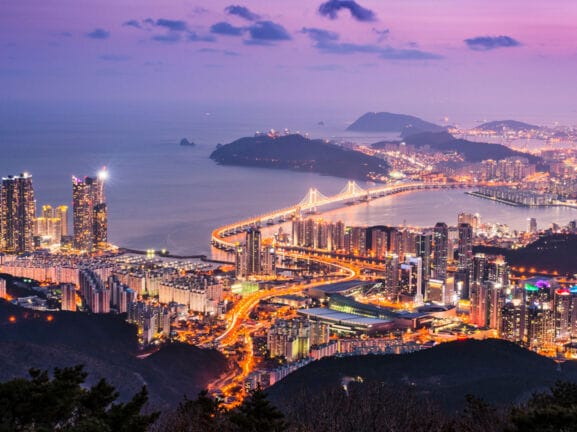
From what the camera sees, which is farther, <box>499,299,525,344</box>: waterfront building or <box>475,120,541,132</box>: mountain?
<box>475,120,541,132</box>: mountain

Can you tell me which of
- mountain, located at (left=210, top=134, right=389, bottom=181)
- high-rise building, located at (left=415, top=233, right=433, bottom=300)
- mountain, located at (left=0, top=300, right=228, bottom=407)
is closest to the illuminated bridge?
mountain, located at (left=210, top=134, right=389, bottom=181)

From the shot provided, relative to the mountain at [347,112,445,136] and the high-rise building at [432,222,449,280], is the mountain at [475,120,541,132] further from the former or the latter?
the high-rise building at [432,222,449,280]

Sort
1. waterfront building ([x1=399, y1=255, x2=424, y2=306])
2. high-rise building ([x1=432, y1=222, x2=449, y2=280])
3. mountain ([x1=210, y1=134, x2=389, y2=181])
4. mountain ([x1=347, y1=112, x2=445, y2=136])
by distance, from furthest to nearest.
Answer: mountain ([x1=347, y1=112, x2=445, y2=136]), mountain ([x1=210, y1=134, x2=389, y2=181]), high-rise building ([x1=432, y1=222, x2=449, y2=280]), waterfront building ([x1=399, y1=255, x2=424, y2=306])

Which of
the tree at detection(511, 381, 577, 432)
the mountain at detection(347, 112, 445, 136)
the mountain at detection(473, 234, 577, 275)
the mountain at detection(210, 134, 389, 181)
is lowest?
the mountain at detection(473, 234, 577, 275)

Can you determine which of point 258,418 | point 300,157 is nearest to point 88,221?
point 258,418

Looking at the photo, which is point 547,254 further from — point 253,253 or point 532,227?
point 253,253

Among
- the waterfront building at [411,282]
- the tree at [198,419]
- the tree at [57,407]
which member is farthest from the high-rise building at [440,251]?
the tree at [57,407]

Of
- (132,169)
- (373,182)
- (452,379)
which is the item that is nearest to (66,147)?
(132,169)

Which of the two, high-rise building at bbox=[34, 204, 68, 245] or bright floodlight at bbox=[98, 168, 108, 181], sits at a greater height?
bright floodlight at bbox=[98, 168, 108, 181]

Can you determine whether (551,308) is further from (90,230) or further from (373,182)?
(373,182)
